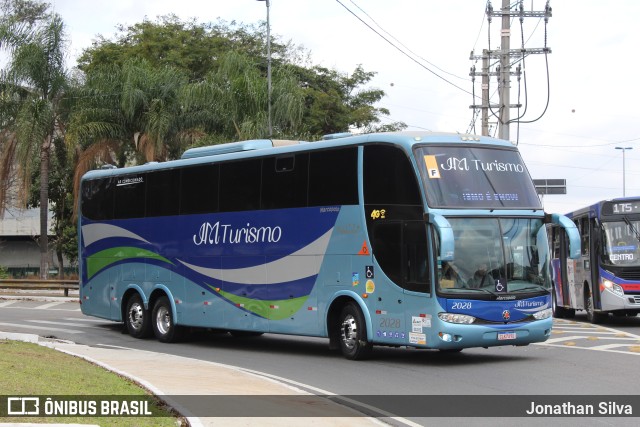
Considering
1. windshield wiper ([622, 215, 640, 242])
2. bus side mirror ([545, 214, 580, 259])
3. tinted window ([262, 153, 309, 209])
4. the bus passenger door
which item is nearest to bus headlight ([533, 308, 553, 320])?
bus side mirror ([545, 214, 580, 259])

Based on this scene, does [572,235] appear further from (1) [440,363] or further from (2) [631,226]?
(2) [631,226]

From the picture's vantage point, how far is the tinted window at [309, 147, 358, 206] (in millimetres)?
17969

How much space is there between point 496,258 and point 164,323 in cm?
959

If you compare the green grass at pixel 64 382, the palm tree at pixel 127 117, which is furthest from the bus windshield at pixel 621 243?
the palm tree at pixel 127 117

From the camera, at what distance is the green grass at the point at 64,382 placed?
10180 millimetres

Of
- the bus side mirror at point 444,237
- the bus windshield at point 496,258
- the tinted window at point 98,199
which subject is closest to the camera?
the bus side mirror at point 444,237

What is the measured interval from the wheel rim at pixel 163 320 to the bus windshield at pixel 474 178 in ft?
29.2

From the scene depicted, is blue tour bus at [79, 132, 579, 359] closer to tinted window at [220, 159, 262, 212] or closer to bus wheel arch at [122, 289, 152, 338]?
tinted window at [220, 159, 262, 212]

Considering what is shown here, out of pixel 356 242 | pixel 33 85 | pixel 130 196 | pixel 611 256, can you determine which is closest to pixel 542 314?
pixel 356 242

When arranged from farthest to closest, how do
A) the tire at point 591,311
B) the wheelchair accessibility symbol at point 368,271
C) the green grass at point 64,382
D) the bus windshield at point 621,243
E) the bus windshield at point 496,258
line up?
the tire at point 591,311, the bus windshield at point 621,243, the wheelchair accessibility symbol at point 368,271, the bus windshield at point 496,258, the green grass at point 64,382

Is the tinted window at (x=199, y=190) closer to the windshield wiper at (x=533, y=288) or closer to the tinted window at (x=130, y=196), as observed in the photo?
the tinted window at (x=130, y=196)

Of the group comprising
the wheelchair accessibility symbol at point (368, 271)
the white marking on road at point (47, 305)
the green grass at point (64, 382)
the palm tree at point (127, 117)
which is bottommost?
the green grass at point (64, 382)

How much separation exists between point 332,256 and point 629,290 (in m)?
10.8

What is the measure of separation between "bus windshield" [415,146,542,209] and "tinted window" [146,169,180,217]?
302 inches
